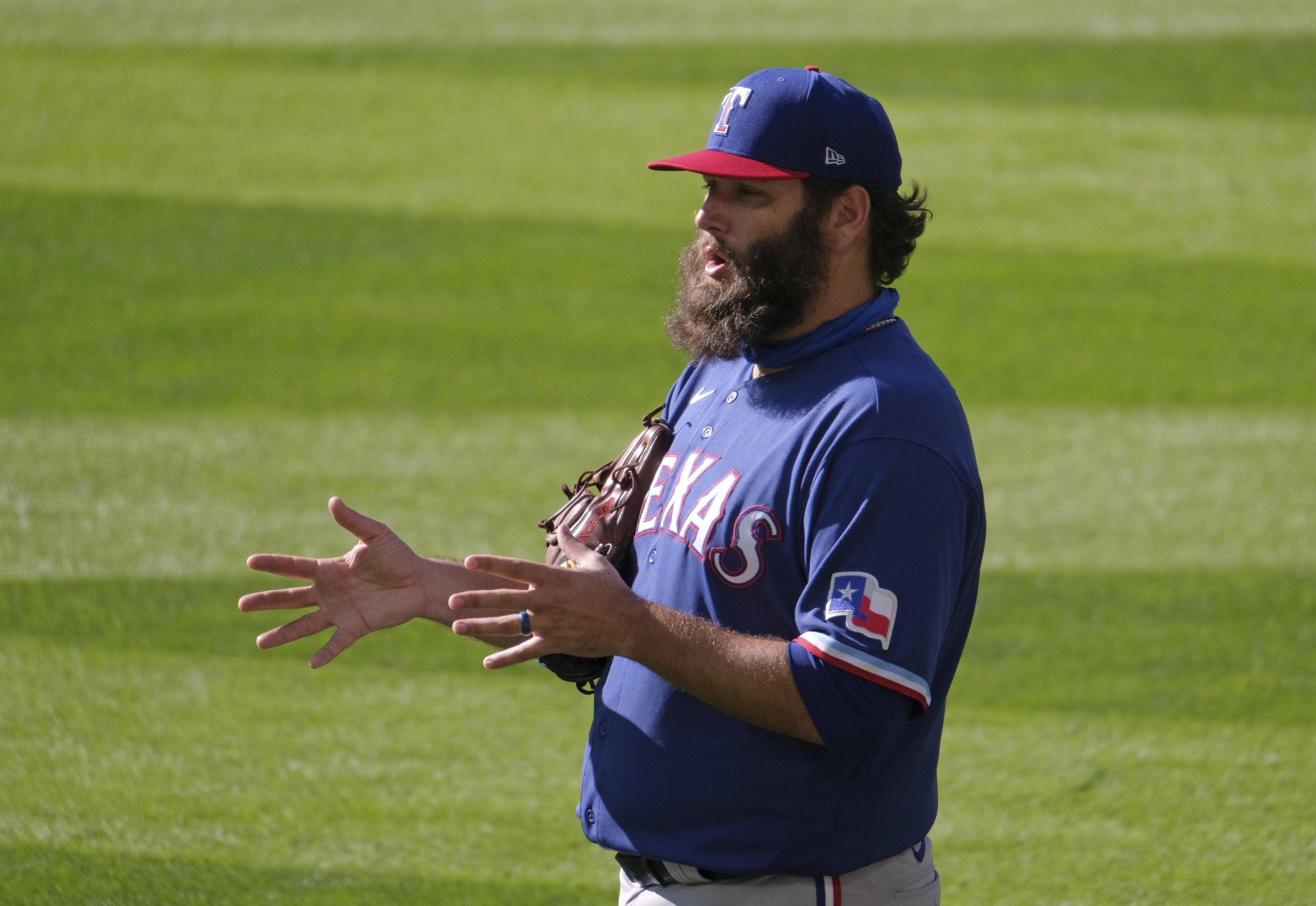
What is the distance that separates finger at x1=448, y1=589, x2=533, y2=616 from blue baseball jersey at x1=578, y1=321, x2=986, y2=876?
350 mm

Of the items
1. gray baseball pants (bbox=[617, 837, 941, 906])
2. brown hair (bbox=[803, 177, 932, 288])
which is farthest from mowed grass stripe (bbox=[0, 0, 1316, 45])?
gray baseball pants (bbox=[617, 837, 941, 906])

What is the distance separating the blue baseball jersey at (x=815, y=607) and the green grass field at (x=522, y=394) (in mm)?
1659

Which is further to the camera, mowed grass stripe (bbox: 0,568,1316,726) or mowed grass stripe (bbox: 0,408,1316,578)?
mowed grass stripe (bbox: 0,408,1316,578)

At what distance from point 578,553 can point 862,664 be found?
1.69ft

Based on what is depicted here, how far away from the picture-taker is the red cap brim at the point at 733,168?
236 cm

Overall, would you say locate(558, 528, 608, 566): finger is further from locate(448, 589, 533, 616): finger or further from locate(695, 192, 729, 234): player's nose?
locate(695, 192, 729, 234): player's nose

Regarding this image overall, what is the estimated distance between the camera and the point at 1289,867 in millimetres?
3889

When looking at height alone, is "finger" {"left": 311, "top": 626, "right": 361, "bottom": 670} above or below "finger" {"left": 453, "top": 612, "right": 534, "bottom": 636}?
below

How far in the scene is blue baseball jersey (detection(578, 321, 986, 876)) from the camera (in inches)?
82.4

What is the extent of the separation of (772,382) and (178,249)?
7.09 meters

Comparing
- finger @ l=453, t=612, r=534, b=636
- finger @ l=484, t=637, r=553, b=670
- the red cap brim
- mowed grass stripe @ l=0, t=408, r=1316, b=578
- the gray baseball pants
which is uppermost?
the red cap brim

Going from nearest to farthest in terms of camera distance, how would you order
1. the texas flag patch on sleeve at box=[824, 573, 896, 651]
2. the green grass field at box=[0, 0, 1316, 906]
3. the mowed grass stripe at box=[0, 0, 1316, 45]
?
the texas flag patch on sleeve at box=[824, 573, 896, 651] < the green grass field at box=[0, 0, 1316, 906] < the mowed grass stripe at box=[0, 0, 1316, 45]

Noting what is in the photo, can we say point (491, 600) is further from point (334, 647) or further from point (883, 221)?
point (883, 221)

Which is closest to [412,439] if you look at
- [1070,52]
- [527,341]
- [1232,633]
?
[527,341]
